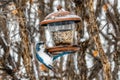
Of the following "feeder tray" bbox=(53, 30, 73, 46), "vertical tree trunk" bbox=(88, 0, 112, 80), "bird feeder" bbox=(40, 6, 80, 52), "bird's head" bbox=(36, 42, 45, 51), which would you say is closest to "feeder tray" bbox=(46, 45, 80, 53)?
"bird feeder" bbox=(40, 6, 80, 52)

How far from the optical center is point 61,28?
577 centimetres

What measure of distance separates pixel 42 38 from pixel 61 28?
4.72m

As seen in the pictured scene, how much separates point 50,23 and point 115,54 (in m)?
5.30

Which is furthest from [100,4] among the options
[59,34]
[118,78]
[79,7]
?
[59,34]

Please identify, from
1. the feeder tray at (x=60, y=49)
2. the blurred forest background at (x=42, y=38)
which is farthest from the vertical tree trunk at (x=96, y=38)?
the feeder tray at (x=60, y=49)

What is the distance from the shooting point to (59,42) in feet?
18.8

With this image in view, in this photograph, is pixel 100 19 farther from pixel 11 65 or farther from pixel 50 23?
pixel 50 23

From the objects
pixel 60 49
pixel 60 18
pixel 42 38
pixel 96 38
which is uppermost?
pixel 60 18

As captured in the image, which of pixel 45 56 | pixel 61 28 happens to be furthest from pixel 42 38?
pixel 45 56

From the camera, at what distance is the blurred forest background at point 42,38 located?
27.3ft

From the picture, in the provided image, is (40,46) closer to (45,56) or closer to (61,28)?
(45,56)

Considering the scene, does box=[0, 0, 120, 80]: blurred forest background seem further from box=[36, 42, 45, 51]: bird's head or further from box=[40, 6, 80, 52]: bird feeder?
box=[36, 42, 45, 51]: bird's head

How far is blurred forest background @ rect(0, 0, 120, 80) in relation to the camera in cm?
833

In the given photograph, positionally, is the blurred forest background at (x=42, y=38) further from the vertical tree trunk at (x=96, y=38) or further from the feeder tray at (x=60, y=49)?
the feeder tray at (x=60, y=49)
